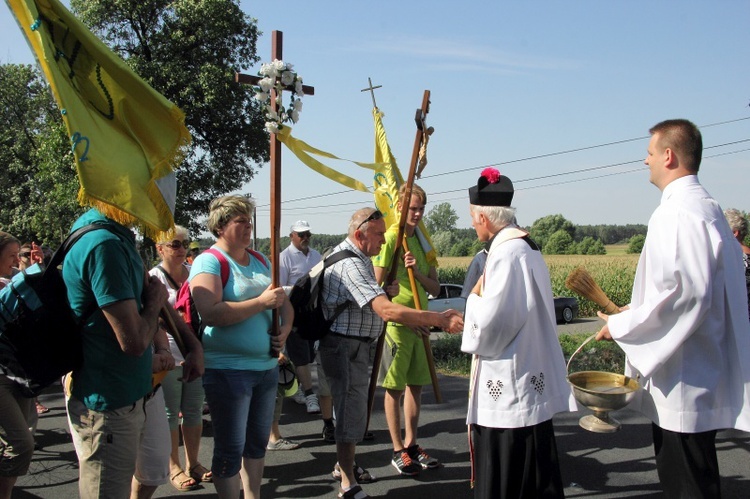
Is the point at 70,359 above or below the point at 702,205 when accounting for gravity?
below

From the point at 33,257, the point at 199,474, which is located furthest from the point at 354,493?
the point at 33,257

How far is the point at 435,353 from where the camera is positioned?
9727 millimetres

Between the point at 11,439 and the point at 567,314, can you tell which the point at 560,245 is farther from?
the point at 11,439

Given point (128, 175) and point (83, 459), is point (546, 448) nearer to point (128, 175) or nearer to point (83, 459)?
point (83, 459)

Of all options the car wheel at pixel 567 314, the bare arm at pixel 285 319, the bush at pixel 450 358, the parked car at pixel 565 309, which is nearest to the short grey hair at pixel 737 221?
the bush at pixel 450 358

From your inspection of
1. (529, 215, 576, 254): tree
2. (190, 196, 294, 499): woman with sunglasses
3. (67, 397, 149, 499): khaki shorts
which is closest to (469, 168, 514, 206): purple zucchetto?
(190, 196, 294, 499): woman with sunglasses

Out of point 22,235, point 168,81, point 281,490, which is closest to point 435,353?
point 281,490

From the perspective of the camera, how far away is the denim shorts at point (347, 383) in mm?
4223

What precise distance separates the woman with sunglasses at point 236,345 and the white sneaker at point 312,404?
9.19ft

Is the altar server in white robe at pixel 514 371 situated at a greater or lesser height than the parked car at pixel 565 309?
greater

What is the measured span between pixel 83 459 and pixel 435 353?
7355mm

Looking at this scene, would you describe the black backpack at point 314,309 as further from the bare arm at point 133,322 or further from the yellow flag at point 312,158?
the bare arm at point 133,322

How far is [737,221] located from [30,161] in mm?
36231

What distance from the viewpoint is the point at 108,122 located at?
286cm
